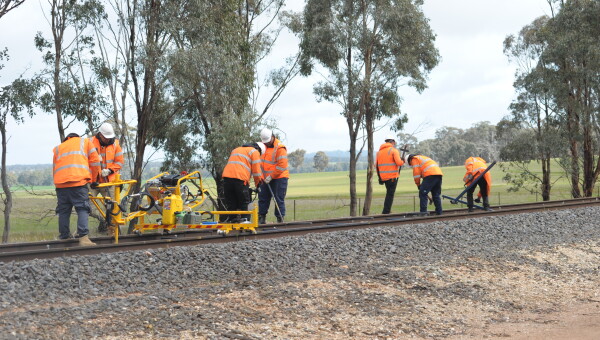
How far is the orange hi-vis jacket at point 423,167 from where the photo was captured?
1464cm

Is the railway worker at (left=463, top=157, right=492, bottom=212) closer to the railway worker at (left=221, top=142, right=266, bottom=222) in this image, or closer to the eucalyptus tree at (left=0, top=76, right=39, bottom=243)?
the railway worker at (left=221, top=142, right=266, bottom=222)

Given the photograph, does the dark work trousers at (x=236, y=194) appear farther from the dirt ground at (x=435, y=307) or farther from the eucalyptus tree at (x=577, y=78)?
the eucalyptus tree at (x=577, y=78)

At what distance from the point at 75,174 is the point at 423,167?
8.02 m

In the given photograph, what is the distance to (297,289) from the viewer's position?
7.84 meters

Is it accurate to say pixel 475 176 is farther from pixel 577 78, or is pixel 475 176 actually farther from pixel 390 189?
pixel 577 78

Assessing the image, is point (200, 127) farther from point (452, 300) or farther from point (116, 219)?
point (452, 300)

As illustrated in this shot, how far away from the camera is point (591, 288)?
973 centimetres

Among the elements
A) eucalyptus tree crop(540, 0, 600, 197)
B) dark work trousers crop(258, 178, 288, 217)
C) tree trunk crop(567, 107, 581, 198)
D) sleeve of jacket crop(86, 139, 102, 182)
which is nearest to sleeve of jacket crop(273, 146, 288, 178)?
dark work trousers crop(258, 178, 288, 217)

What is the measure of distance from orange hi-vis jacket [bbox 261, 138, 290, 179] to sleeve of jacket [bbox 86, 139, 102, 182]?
409cm

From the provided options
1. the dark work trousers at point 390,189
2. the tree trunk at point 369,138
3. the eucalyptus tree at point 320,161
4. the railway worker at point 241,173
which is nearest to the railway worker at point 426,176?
the dark work trousers at point 390,189

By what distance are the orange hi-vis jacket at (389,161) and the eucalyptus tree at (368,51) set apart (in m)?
16.9

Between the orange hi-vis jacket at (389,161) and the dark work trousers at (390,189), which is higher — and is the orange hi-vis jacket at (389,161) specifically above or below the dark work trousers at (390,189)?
above

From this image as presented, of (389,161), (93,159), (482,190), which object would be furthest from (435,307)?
(482,190)

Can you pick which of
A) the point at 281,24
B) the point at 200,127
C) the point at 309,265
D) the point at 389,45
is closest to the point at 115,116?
the point at 200,127
